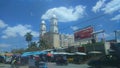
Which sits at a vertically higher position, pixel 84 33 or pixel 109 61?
pixel 84 33

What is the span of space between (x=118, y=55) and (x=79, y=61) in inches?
1130

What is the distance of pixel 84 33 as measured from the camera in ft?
226

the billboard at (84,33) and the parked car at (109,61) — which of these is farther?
the billboard at (84,33)

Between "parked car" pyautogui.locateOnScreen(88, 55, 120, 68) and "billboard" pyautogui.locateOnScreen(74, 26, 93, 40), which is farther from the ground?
"billboard" pyautogui.locateOnScreen(74, 26, 93, 40)

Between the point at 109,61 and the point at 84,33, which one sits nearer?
the point at 109,61

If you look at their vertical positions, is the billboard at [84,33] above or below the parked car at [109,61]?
above

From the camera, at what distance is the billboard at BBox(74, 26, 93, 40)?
66.2 m

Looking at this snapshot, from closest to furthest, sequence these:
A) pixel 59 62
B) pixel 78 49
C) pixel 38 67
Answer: pixel 38 67
pixel 59 62
pixel 78 49

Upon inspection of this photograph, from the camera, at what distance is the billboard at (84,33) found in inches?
2608

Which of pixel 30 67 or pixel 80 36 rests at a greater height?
pixel 80 36

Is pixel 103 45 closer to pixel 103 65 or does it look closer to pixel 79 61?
pixel 79 61

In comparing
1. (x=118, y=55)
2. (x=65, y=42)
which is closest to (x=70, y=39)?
(x=65, y=42)

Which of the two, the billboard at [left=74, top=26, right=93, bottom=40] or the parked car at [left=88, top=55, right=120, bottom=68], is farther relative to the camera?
the billboard at [left=74, top=26, right=93, bottom=40]

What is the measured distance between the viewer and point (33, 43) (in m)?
114
